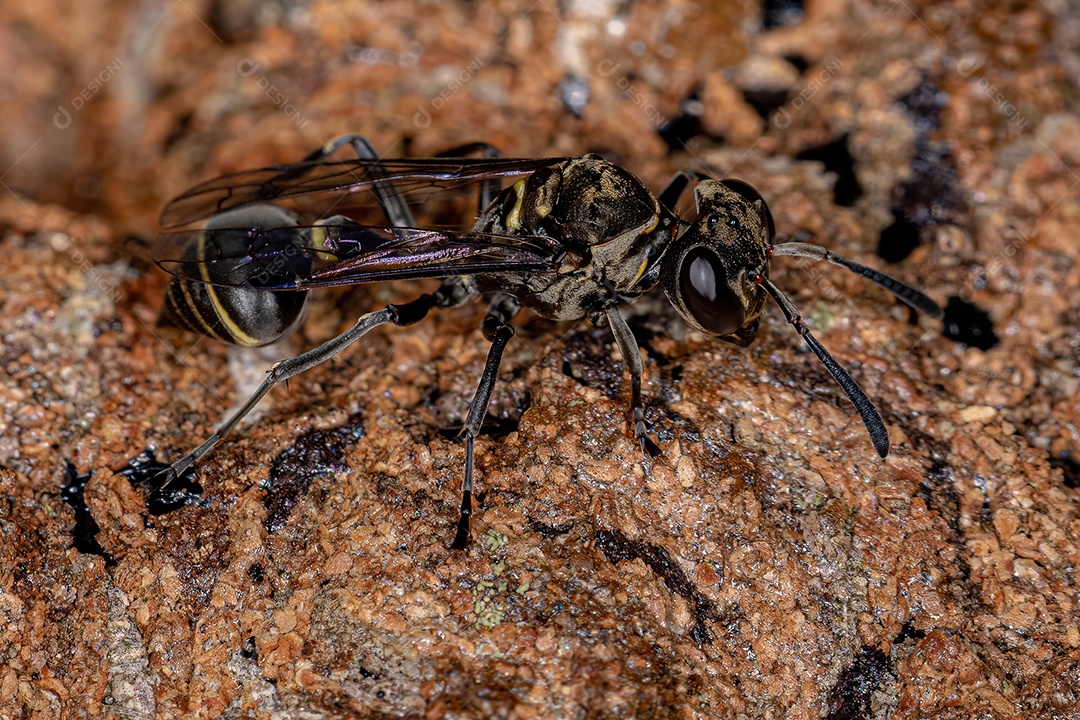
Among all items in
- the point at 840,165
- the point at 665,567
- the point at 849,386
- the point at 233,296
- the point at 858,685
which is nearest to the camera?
the point at 858,685

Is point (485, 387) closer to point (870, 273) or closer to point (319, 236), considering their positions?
point (319, 236)

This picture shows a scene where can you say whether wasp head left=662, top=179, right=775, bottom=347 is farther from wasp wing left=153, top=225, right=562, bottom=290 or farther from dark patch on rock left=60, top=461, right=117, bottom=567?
dark patch on rock left=60, top=461, right=117, bottom=567

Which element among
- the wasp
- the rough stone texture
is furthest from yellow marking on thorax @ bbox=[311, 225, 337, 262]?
the rough stone texture

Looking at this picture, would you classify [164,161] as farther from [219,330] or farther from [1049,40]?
[1049,40]

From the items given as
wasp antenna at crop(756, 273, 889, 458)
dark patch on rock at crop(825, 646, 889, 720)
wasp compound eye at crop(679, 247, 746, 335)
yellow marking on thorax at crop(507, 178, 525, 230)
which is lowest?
dark patch on rock at crop(825, 646, 889, 720)

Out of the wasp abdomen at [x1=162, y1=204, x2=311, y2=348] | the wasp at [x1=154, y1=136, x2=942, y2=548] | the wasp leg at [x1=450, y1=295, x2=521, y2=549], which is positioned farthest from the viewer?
the wasp abdomen at [x1=162, y1=204, x2=311, y2=348]

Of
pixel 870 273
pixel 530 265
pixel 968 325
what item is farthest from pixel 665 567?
pixel 968 325

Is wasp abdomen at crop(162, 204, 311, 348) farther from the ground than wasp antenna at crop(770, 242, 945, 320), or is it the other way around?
wasp abdomen at crop(162, 204, 311, 348)
